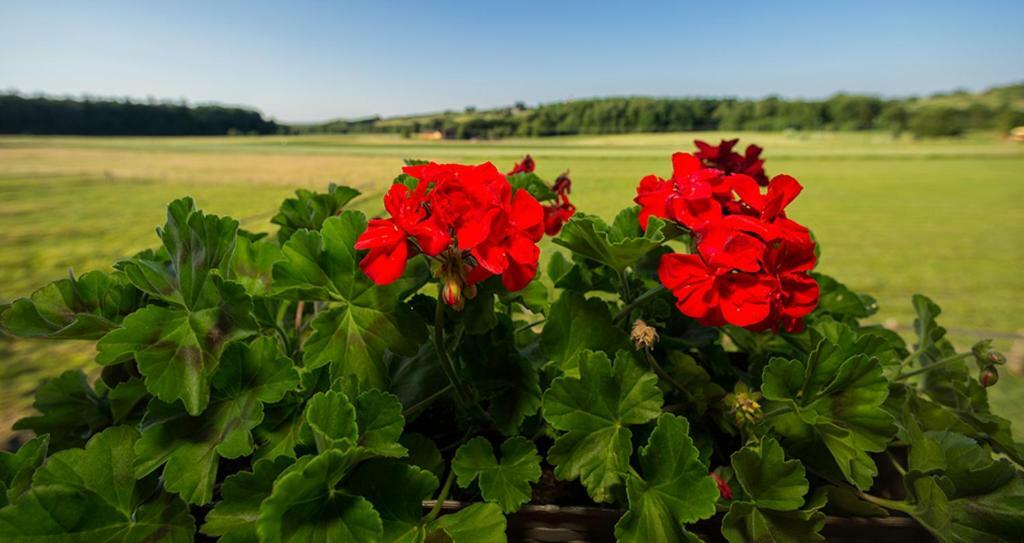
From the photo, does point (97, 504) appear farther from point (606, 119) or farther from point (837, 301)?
point (606, 119)

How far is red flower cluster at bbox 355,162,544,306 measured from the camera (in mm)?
260

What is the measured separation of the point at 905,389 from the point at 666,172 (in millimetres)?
730

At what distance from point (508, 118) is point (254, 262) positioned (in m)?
0.58

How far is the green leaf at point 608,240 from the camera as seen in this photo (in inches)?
11.9

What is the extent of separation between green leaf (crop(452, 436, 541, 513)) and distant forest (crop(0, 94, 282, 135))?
1974mm

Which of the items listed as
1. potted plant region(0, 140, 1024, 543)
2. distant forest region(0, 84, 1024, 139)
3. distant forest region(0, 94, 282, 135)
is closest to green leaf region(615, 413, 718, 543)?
potted plant region(0, 140, 1024, 543)

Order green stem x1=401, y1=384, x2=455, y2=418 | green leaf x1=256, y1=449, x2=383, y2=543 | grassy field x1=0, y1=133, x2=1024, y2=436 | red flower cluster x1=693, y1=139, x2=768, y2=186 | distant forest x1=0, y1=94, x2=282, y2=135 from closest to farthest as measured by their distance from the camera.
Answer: green leaf x1=256, y1=449, x2=383, y2=543 < green stem x1=401, y1=384, x2=455, y2=418 < red flower cluster x1=693, y1=139, x2=768, y2=186 < grassy field x1=0, y1=133, x2=1024, y2=436 < distant forest x1=0, y1=94, x2=282, y2=135

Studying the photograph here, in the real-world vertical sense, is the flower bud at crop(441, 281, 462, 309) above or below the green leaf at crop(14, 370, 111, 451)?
above

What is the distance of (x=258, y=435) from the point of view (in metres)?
0.33

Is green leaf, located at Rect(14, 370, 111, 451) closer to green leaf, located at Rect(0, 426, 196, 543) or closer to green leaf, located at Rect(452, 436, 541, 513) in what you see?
green leaf, located at Rect(0, 426, 196, 543)

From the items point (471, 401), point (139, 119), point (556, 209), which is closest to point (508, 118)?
point (556, 209)

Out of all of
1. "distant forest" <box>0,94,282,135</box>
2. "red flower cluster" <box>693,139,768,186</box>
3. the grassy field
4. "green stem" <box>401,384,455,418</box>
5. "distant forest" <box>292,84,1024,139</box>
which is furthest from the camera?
"distant forest" <box>0,94,282,135</box>

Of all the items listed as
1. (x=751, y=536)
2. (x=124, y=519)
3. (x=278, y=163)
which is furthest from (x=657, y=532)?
(x=278, y=163)

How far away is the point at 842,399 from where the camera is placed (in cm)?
32
